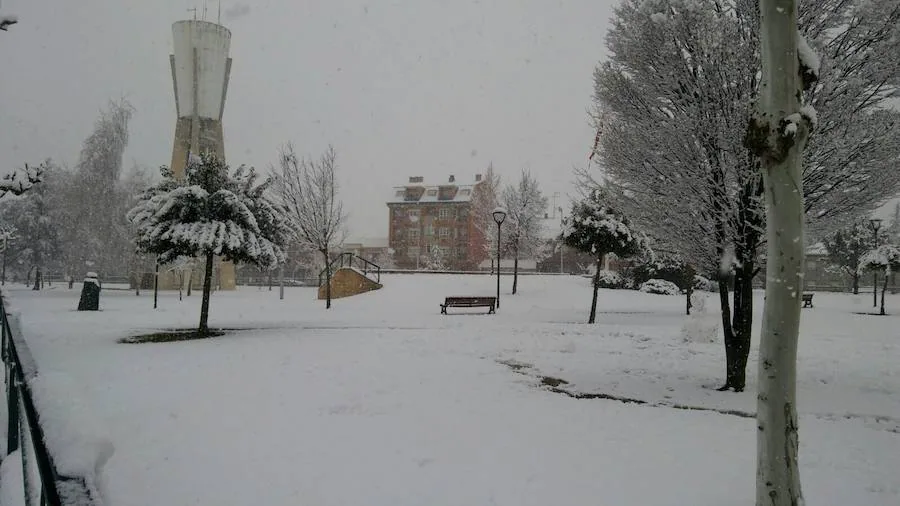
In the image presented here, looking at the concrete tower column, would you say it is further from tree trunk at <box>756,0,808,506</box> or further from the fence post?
tree trunk at <box>756,0,808,506</box>

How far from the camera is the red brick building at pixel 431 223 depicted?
229 ft

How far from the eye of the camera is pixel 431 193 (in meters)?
73.5

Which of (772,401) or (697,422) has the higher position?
(772,401)

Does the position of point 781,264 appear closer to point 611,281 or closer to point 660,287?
point 660,287

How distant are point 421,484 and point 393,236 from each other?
69671 millimetres

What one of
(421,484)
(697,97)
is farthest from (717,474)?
(697,97)

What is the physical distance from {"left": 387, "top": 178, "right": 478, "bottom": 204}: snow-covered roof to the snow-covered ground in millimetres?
58401

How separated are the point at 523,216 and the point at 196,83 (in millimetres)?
31986

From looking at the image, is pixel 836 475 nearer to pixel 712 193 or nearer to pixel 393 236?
pixel 712 193

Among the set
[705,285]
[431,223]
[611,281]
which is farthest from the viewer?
[431,223]

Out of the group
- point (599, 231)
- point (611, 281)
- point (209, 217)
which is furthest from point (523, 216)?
point (209, 217)

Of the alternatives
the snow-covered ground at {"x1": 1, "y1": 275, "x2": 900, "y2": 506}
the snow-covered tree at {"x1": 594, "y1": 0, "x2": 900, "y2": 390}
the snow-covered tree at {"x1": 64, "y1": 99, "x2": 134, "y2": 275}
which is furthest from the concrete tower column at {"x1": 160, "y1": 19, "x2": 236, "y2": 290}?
the snow-covered tree at {"x1": 594, "y1": 0, "x2": 900, "y2": 390}

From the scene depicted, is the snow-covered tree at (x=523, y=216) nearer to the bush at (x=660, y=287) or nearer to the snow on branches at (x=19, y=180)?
the bush at (x=660, y=287)

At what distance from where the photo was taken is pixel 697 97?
26.8 ft
